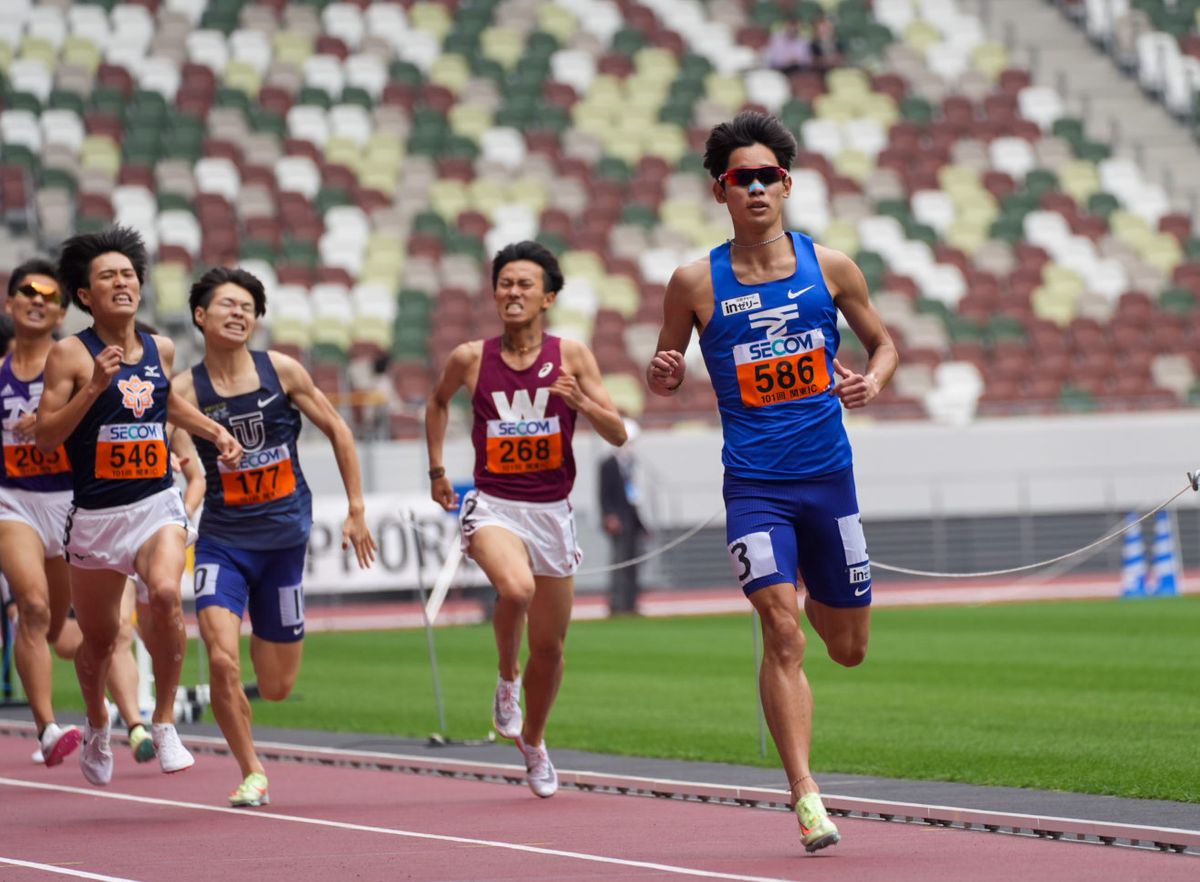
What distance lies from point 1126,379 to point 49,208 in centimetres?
1575

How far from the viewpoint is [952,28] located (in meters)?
39.6

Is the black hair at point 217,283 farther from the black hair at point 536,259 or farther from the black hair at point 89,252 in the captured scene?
the black hair at point 536,259

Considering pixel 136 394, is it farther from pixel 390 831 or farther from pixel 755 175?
pixel 755 175

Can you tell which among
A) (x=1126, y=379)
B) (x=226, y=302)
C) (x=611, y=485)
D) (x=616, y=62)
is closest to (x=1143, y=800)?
(x=226, y=302)

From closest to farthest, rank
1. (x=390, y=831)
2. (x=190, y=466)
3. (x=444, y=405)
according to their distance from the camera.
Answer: (x=390, y=831), (x=444, y=405), (x=190, y=466)

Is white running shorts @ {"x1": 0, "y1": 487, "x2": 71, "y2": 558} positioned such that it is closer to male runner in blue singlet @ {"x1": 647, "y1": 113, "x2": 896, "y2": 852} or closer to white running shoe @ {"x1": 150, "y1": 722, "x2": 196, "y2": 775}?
white running shoe @ {"x1": 150, "y1": 722, "x2": 196, "y2": 775}

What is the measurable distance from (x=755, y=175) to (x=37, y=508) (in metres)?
5.17

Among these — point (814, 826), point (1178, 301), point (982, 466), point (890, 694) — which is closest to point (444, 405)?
point (814, 826)

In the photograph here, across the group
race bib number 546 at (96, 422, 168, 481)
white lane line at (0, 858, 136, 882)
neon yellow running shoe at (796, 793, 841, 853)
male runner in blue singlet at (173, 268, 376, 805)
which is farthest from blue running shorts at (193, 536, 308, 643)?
neon yellow running shoe at (796, 793, 841, 853)

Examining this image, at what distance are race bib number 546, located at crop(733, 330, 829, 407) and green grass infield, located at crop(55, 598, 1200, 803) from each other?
2.28 m

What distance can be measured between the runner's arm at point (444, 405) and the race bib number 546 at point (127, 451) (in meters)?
1.27

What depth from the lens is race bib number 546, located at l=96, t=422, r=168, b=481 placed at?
9453 mm

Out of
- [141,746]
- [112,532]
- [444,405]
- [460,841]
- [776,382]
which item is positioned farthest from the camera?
[141,746]

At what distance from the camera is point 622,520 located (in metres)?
24.7
